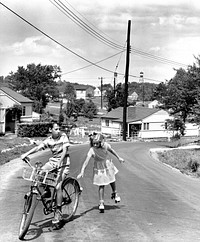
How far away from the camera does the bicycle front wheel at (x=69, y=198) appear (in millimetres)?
7895

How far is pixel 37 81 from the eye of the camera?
A: 282 feet

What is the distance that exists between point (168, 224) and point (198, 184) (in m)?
7.07

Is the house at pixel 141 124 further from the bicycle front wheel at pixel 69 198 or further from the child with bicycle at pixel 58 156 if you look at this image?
the child with bicycle at pixel 58 156

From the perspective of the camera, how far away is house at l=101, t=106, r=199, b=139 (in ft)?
194

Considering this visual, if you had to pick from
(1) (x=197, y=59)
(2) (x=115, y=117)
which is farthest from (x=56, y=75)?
(1) (x=197, y=59)

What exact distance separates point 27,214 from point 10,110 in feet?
140

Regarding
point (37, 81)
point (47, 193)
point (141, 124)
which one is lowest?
point (47, 193)

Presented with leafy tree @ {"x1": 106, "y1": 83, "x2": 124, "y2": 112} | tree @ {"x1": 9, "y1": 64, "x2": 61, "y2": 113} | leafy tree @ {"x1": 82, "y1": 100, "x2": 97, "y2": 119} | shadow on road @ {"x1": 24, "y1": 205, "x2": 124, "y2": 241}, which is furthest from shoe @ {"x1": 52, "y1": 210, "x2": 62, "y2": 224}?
leafy tree @ {"x1": 82, "y1": 100, "x2": 97, "y2": 119}

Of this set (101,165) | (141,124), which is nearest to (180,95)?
(141,124)

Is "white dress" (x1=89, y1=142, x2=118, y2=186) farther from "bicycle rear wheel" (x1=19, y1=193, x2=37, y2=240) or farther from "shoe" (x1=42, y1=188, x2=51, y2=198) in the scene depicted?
"bicycle rear wheel" (x1=19, y1=193, x2=37, y2=240)

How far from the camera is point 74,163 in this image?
18.9 meters

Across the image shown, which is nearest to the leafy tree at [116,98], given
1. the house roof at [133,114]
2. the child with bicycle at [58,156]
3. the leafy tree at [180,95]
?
the house roof at [133,114]

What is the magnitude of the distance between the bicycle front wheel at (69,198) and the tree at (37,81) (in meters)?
76.4

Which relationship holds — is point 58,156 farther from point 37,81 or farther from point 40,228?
point 37,81
